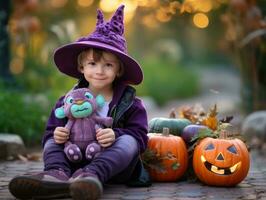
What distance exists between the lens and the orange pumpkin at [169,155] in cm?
479

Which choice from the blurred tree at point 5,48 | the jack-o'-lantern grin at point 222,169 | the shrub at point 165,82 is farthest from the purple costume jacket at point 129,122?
the shrub at point 165,82

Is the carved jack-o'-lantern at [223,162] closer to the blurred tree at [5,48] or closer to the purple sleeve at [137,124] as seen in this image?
the purple sleeve at [137,124]

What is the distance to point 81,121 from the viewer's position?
4328 millimetres

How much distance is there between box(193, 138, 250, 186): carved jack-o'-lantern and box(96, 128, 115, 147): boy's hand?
32.2 inches

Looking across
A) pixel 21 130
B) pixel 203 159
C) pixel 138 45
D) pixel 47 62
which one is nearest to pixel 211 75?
pixel 138 45

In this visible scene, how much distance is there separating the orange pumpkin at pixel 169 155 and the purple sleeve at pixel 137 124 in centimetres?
30

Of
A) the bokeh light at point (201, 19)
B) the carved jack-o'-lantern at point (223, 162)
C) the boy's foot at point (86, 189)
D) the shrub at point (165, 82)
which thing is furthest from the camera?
the shrub at point (165, 82)

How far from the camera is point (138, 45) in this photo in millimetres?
25391

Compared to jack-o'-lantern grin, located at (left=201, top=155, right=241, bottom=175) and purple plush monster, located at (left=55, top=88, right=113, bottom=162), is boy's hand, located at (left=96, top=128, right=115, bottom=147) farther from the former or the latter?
jack-o'-lantern grin, located at (left=201, top=155, right=241, bottom=175)

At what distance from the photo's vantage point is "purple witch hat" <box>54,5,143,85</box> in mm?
4422

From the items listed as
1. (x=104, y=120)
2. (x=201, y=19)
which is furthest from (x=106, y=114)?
(x=201, y=19)

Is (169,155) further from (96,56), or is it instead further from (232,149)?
(96,56)

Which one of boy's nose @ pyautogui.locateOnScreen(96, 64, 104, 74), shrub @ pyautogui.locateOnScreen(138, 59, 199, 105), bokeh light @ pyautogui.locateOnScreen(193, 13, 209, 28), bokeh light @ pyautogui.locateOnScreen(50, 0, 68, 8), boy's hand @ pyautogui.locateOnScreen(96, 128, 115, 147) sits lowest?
boy's hand @ pyautogui.locateOnScreen(96, 128, 115, 147)

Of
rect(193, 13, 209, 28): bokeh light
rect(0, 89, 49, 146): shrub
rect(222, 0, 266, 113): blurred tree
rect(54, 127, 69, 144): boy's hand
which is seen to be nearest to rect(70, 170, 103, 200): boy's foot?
rect(54, 127, 69, 144): boy's hand
